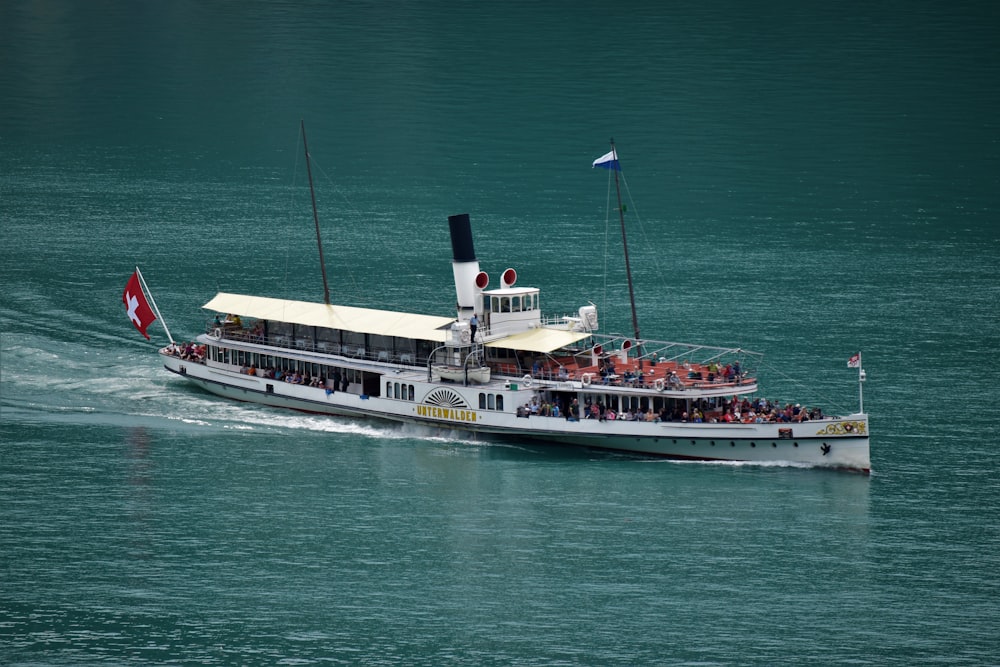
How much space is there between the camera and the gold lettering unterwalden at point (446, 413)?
91125 mm

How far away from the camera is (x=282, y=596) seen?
69.9 meters

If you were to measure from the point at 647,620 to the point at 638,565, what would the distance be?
540cm

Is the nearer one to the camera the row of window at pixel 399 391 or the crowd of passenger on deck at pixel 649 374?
the crowd of passenger on deck at pixel 649 374

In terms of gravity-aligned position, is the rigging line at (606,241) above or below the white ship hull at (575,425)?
above

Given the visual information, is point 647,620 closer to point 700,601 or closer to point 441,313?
point 700,601

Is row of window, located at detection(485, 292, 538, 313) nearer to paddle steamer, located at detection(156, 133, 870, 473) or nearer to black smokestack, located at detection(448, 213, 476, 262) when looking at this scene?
paddle steamer, located at detection(156, 133, 870, 473)

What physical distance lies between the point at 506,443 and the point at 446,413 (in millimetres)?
3779

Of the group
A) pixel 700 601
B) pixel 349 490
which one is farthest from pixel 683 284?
pixel 700 601

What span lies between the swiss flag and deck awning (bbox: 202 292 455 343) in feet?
11.9

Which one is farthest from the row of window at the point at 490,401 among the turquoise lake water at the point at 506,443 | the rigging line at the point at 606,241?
the rigging line at the point at 606,241

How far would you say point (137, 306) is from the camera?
10288 centimetres

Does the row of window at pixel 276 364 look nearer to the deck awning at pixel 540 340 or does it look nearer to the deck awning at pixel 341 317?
the deck awning at pixel 341 317

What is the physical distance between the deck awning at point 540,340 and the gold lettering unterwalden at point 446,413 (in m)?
4.13

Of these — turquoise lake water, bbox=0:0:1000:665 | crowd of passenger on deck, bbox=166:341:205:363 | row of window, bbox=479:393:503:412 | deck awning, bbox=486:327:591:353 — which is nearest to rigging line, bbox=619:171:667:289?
turquoise lake water, bbox=0:0:1000:665
